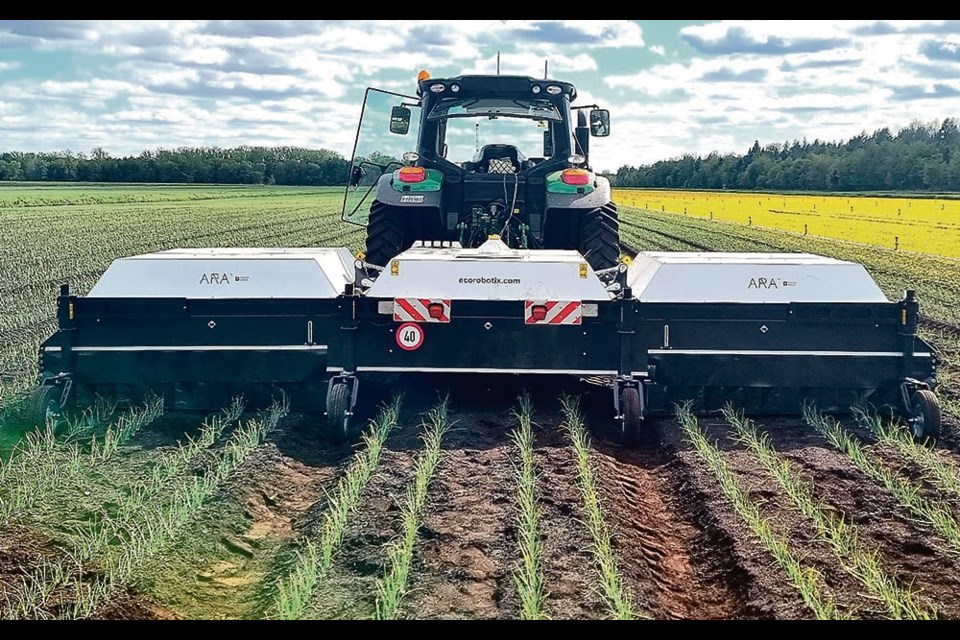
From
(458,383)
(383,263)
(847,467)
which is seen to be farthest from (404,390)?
(847,467)

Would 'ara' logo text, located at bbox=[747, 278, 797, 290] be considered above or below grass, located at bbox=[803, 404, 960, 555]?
above

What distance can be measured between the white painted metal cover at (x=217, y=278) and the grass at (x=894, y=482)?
139 inches

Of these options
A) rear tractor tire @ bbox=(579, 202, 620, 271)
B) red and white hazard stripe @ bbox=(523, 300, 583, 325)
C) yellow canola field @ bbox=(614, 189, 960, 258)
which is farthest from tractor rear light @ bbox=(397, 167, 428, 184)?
yellow canola field @ bbox=(614, 189, 960, 258)

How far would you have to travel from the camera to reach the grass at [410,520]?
469 cm

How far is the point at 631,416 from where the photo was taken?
7480 mm

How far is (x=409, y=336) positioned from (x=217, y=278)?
155 cm

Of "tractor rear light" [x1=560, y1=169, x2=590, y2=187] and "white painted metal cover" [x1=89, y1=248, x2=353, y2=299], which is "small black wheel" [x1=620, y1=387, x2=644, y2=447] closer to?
"white painted metal cover" [x1=89, y1=248, x2=353, y2=299]

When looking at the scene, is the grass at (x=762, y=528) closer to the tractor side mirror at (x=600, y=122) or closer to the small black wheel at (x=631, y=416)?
the small black wheel at (x=631, y=416)

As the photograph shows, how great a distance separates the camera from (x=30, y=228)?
32.7 m

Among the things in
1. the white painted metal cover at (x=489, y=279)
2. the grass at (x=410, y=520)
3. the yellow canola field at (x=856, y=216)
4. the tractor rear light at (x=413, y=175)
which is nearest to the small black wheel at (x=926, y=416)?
the white painted metal cover at (x=489, y=279)

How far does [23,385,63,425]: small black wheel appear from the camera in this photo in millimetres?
7531

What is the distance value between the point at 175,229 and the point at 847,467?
28.3 meters

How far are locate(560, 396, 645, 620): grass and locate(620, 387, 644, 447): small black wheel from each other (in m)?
0.26
